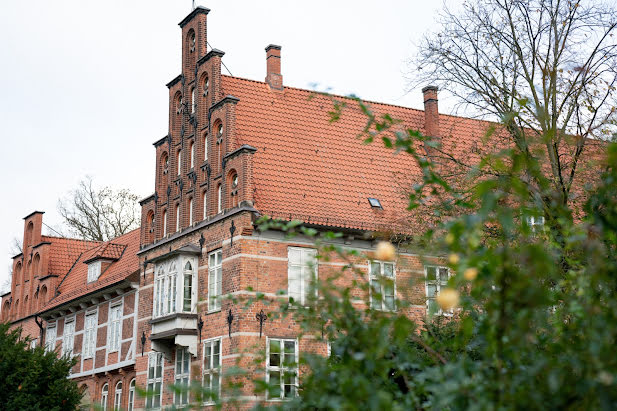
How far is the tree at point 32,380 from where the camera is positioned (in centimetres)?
1897

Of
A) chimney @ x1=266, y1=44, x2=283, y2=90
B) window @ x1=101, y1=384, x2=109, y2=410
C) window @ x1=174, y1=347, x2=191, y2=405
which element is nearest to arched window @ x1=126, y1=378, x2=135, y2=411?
window @ x1=101, y1=384, x2=109, y2=410

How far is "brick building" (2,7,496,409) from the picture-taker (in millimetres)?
19141

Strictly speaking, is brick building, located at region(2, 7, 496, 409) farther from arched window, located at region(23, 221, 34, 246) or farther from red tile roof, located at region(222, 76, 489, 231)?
arched window, located at region(23, 221, 34, 246)

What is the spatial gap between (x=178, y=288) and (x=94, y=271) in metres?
10.4

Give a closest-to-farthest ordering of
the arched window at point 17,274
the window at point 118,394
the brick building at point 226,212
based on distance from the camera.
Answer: the brick building at point 226,212 → the window at point 118,394 → the arched window at point 17,274

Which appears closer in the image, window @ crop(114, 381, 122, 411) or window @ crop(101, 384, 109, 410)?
window @ crop(114, 381, 122, 411)

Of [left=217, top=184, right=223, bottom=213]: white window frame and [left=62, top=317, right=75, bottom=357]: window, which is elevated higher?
[left=217, top=184, right=223, bottom=213]: white window frame

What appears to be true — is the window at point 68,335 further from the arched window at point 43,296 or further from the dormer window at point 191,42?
the dormer window at point 191,42

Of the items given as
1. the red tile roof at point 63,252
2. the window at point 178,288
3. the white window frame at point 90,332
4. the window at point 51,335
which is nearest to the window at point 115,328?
the white window frame at point 90,332

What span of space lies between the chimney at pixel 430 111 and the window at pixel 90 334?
13552mm

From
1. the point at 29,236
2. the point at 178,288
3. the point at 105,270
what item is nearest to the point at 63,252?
the point at 29,236

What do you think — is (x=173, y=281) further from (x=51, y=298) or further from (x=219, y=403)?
(x=219, y=403)

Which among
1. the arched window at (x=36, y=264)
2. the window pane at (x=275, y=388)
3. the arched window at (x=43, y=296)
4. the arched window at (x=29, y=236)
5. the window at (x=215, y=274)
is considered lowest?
the window pane at (x=275, y=388)

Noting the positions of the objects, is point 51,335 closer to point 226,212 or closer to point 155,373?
point 155,373
